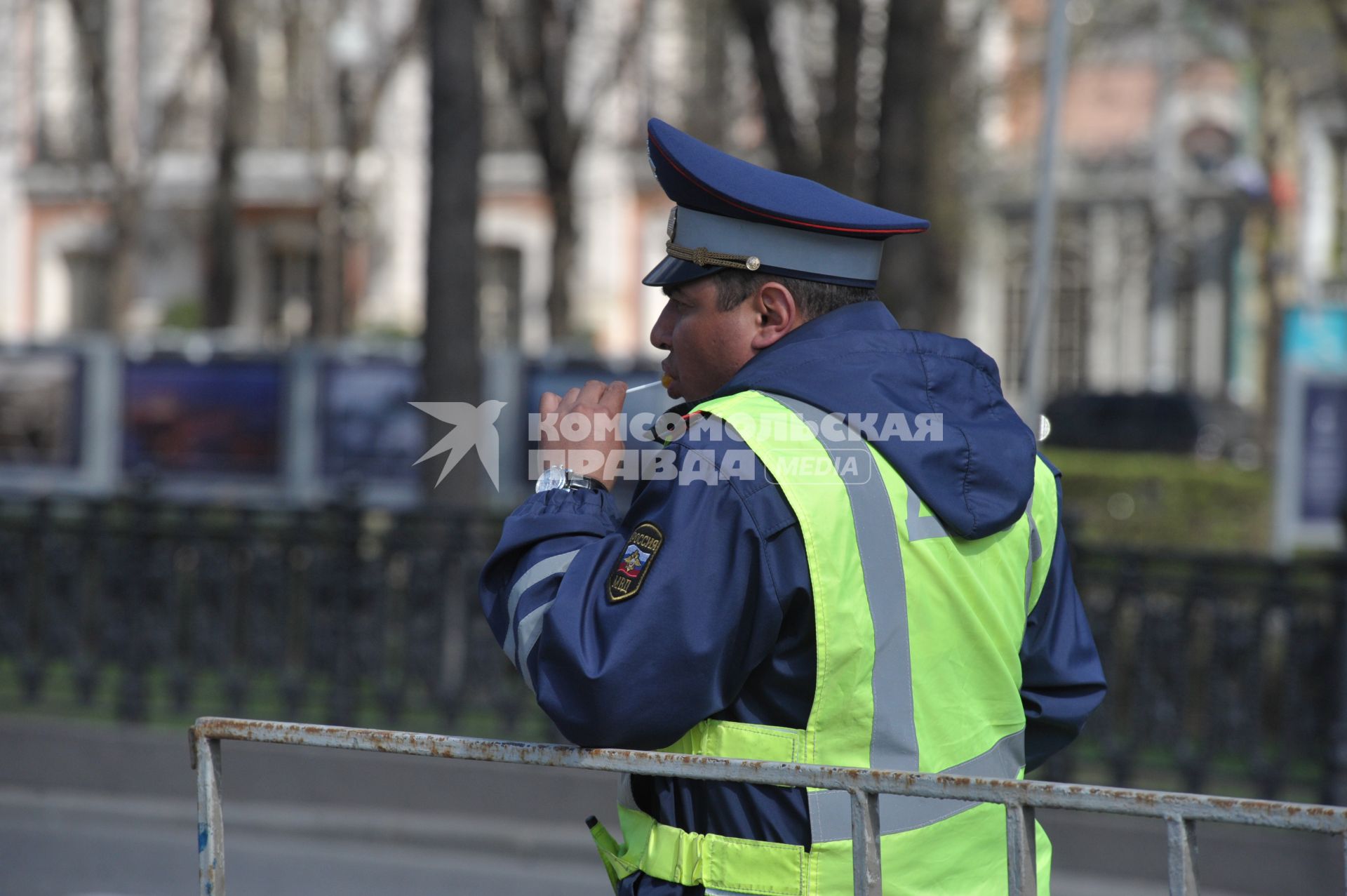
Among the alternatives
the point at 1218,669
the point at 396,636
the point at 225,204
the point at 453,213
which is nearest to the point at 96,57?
the point at 225,204

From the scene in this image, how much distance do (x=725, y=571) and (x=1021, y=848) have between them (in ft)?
1.87

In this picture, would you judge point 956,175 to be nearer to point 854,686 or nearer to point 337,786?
point 337,786

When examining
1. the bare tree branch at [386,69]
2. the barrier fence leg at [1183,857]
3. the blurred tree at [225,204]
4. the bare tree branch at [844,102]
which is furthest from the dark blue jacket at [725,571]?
the bare tree branch at [386,69]

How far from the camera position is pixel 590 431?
2.02 meters

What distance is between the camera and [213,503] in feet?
24.6

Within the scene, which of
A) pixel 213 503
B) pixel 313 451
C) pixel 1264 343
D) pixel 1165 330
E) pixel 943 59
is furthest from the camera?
pixel 1165 330

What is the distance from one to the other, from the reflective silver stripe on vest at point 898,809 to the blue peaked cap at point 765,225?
70 centimetres

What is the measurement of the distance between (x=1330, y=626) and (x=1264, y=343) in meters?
19.4

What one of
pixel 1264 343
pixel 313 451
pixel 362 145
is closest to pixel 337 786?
pixel 313 451

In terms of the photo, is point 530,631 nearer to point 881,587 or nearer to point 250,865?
point 881,587

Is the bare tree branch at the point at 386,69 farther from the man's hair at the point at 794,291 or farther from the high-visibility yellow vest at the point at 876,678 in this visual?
the high-visibility yellow vest at the point at 876,678

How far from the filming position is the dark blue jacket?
5.98 ft

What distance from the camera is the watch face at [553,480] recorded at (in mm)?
2002

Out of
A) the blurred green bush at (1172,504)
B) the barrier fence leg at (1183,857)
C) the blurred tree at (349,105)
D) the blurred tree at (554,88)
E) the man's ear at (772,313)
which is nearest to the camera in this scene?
the barrier fence leg at (1183,857)
